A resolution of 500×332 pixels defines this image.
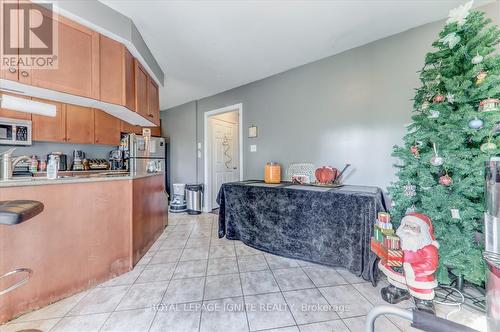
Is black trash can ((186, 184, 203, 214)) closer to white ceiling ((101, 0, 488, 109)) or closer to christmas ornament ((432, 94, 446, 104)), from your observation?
white ceiling ((101, 0, 488, 109))

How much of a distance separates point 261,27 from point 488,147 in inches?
81.7

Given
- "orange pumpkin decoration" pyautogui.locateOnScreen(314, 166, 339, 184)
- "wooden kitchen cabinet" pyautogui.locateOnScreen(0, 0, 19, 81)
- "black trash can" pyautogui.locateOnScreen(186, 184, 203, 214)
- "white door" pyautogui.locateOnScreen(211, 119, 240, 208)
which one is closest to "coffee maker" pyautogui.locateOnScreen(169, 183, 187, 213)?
"black trash can" pyautogui.locateOnScreen(186, 184, 203, 214)

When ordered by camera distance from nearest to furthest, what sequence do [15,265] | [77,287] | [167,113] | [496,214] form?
[496,214]
[15,265]
[77,287]
[167,113]

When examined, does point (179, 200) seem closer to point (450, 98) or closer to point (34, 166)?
point (34, 166)

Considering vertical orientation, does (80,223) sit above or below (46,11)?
below

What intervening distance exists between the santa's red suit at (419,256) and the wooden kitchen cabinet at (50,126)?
4143 mm

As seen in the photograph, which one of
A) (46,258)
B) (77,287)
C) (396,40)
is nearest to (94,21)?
(46,258)

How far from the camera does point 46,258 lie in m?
1.52

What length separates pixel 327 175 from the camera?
2428 mm

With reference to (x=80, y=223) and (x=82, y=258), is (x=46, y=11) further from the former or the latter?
(x=82, y=258)

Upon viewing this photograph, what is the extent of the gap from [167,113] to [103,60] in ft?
10.6

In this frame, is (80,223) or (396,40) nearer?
(80,223)

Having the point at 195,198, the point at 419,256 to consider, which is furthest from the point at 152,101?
the point at 419,256

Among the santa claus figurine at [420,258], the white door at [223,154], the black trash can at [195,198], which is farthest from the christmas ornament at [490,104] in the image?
the black trash can at [195,198]
